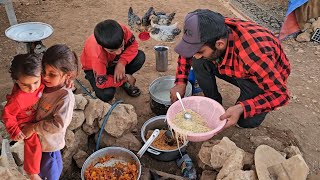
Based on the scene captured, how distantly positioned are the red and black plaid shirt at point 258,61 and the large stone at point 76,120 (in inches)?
52.4

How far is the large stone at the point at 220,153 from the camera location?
2721 millimetres

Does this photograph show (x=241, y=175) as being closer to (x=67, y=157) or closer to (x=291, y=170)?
(x=291, y=170)

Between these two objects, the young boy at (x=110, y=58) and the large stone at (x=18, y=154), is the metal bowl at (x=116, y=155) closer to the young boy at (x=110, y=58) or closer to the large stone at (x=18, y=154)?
the large stone at (x=18, y=154)

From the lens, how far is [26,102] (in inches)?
82.0

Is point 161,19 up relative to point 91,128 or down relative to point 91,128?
up

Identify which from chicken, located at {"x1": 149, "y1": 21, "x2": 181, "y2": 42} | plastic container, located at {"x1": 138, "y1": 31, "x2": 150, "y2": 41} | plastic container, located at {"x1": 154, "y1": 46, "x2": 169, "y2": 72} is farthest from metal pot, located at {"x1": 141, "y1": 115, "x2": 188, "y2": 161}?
plastic container, located at {"x1": 138, "y1": 31, "x2": 150, "y2": 41}

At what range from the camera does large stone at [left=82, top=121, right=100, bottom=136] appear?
10.2 feet

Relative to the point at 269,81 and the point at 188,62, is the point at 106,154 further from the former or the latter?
the point at 269,81

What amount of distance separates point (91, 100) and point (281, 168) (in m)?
1.72

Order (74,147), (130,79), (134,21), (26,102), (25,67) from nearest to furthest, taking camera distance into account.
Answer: (25,67), (26,102), (74,147), (130,79), (134,21)

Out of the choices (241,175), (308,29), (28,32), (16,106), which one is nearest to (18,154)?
(16,106)

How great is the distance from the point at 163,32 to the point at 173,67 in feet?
1.81

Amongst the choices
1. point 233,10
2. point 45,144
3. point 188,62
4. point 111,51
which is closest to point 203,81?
point 188,62

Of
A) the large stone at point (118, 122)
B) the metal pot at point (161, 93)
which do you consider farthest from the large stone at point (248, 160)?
the large stone at point (118, 122)
